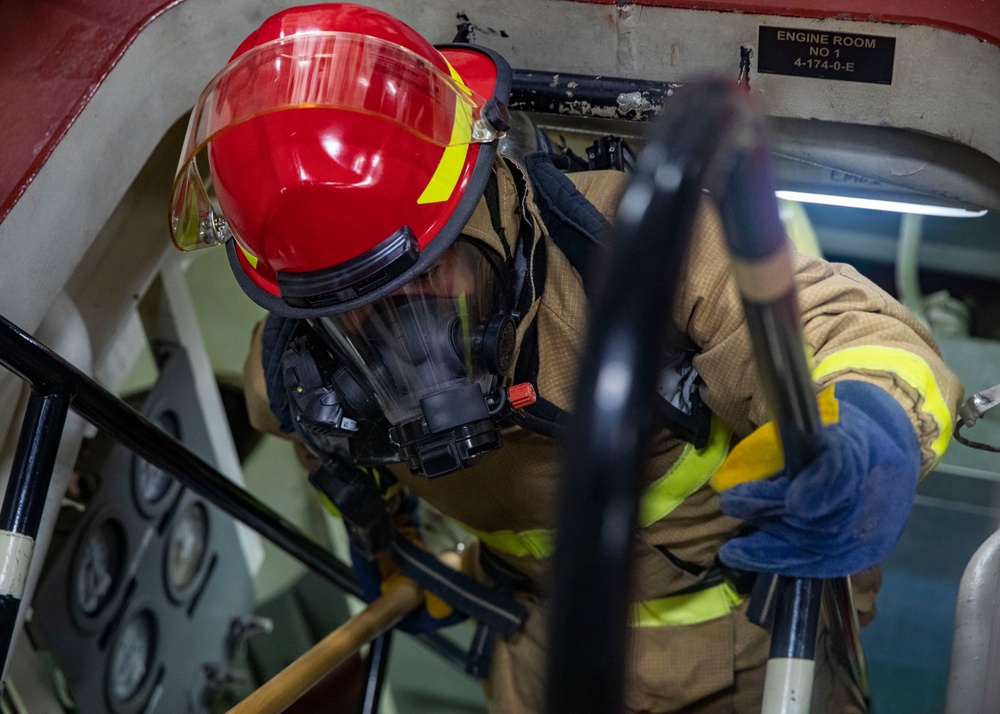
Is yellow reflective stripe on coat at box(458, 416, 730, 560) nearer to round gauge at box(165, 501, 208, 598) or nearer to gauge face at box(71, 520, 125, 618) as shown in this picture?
gauge face at box(71, 520, 125, 618)

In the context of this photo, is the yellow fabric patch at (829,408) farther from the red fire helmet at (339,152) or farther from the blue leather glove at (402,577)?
the blue leather glove at (402,577)

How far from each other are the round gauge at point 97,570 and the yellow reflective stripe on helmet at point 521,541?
0.89 metres

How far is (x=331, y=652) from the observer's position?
1.61 meters

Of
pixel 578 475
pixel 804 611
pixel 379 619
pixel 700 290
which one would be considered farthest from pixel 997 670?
pixel 379 619

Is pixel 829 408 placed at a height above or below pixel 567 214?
below

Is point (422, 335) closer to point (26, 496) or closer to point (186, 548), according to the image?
point (26, 496)

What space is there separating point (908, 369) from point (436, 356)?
0.56 metres

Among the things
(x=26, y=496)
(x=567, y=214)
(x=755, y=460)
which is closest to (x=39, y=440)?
(x=26, y=496)

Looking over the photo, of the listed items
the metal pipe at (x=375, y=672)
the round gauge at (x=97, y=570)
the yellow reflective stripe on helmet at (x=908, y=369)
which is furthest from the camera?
the round gauge at (x=97, y=570)

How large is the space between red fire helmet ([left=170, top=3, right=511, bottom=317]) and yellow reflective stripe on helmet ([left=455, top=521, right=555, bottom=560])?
1.91 ft

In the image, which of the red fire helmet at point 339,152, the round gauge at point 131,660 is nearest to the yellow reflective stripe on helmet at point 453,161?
the red fire helmet at point 339,152

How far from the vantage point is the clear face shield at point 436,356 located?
128 cm

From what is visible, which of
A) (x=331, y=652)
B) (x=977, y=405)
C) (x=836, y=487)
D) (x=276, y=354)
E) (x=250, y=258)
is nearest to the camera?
(x=836, y=487)

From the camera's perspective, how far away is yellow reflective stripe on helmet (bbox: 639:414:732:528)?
5.00ft
